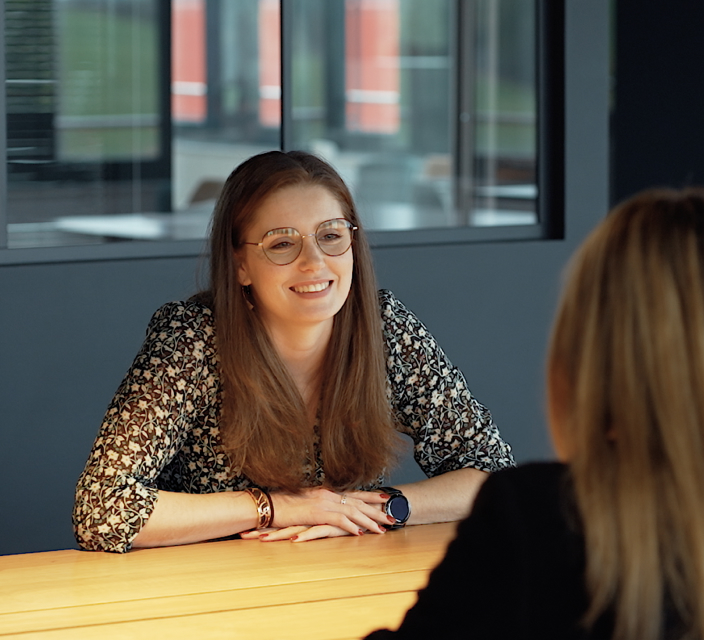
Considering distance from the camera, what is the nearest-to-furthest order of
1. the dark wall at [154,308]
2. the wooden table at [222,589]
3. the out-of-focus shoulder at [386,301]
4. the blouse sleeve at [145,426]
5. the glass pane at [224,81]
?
1. the wooden table at [222,589]
2. the blouse sleeve at [145,426]
3. the out-of-focus shoulder at [386,301]
4. the dark wall at [154,308]
5. the glass pane at [224,81]

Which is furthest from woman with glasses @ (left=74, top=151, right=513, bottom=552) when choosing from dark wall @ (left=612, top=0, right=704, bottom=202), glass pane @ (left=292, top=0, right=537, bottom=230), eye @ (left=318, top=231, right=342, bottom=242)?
glass pane @ (left=292, top=0, right=537, bottom=230)

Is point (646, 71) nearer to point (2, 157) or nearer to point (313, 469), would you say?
point (2, 157)

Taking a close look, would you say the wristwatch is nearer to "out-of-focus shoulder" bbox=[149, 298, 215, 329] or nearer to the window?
"out-of-focus shoulder" bbox=[149, 298, 215, 329]

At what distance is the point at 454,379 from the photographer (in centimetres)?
231

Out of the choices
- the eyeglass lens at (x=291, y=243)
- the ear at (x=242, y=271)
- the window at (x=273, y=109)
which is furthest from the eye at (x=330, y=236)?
the window at (x=273, y=109)

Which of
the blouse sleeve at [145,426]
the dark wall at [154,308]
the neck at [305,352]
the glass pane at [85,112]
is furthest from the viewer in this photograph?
the glass pane at [85,112]

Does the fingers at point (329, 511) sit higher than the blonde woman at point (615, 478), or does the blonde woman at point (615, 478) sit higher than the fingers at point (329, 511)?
the blonde woman at point (615, 478)

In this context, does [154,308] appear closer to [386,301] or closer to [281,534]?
[386,301]

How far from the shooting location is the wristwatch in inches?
80.9

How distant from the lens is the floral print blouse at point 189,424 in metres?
1.95

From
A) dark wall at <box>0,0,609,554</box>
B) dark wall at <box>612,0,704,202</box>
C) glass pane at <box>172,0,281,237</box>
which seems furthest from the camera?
glass pane at <box>172,0,281,237</box>

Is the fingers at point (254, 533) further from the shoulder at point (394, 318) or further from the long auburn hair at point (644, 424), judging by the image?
the long auburn hair at point (644, 424)

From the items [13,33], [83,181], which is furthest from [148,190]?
[13,33]

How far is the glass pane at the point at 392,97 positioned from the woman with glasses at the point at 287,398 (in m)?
6.06
